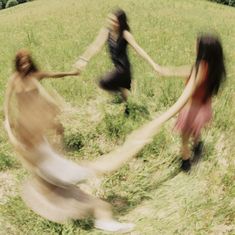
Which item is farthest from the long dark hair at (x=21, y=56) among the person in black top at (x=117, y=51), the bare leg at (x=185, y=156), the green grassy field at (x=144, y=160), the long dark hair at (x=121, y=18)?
the bare leg at (x=185, y=156)

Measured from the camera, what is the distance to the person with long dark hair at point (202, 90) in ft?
14.4

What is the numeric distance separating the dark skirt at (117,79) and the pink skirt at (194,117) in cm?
195

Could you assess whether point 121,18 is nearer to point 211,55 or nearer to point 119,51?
point 119,51

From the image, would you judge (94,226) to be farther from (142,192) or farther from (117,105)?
(117,105)

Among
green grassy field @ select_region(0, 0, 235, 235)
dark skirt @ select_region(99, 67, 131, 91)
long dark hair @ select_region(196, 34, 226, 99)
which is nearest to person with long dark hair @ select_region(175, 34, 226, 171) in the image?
long dark hair @ select_region(196, 34, 226, 99)

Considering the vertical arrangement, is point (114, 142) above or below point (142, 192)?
below

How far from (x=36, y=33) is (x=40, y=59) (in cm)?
430

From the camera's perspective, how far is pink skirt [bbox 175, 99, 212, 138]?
486 cm

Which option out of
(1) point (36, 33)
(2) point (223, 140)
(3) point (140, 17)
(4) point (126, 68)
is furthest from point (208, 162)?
(3) point (140, 17)

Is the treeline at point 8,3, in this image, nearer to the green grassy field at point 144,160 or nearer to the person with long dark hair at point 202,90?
the green grassy field at point 144,160

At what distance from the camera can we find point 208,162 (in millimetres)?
5340

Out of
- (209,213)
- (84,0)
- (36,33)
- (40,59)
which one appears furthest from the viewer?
(84,0)

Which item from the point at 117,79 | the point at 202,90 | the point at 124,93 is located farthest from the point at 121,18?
the point at 202,90

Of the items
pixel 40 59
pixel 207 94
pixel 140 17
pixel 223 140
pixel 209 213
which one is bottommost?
pixel 140 17
